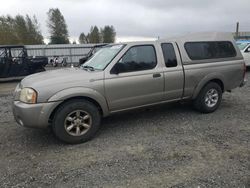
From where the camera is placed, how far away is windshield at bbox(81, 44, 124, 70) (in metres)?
4.78

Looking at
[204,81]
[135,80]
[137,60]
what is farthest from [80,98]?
[204,81]

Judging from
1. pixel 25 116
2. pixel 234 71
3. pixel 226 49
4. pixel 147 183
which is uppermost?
pixel 226 49

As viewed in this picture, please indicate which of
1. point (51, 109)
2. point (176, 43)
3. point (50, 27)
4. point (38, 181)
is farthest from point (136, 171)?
point (50, 27)

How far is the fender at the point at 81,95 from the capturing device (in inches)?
162

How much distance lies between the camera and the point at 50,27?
63.9m

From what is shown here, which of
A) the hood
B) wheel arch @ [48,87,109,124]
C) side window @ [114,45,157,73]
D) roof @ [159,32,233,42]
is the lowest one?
wheel arch @ [48,87,109,124]

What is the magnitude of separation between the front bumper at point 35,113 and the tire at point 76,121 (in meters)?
0.16

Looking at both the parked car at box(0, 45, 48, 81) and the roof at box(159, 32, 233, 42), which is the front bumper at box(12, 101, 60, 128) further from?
the parked car at box(0, 45, 48, 81)

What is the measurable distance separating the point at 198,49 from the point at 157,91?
1.56 metres

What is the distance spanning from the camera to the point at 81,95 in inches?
169

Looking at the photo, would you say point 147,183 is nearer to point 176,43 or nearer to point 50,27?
point 176,43

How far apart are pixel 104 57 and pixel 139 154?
6.95 feet

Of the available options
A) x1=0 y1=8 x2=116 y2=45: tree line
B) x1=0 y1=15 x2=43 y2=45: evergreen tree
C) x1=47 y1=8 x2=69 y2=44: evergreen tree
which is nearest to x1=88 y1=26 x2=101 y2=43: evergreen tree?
x1=0 y1=8 x2=116 y2=45: tree line

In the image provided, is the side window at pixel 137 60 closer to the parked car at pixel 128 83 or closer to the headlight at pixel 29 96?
the parked car at pixel 128 83
